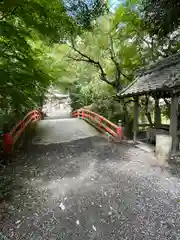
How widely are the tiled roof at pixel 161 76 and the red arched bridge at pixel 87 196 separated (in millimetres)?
2237

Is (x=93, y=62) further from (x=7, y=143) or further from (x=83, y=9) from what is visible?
(x=7, y=143)

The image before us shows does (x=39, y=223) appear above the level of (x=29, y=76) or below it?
below

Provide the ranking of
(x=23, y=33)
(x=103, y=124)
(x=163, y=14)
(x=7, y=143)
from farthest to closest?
(x=103, y=124) < (x=163, y=14) < (x=7, y=143) < (x=23, y=33)

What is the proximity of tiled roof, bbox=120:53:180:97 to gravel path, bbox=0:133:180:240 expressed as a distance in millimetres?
2283

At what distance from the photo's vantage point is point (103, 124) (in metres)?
9.20

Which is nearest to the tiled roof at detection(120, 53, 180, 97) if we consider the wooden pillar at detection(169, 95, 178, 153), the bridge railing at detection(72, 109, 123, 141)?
the wooden pillar at detection(169, 95, 178, 153)

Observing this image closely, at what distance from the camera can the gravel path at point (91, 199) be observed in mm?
2869

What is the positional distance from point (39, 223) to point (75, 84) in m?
15.7

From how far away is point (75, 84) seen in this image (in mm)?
17875

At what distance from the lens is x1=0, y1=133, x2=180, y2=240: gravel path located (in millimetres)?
2869

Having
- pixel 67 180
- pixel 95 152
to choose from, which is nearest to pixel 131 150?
pixel 95 152

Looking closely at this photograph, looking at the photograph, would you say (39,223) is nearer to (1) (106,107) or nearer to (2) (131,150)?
(2) (131,150)

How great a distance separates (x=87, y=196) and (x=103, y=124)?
223 inches

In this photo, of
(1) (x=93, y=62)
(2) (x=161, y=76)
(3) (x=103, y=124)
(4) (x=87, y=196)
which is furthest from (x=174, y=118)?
(1) (x=93, y=62)
